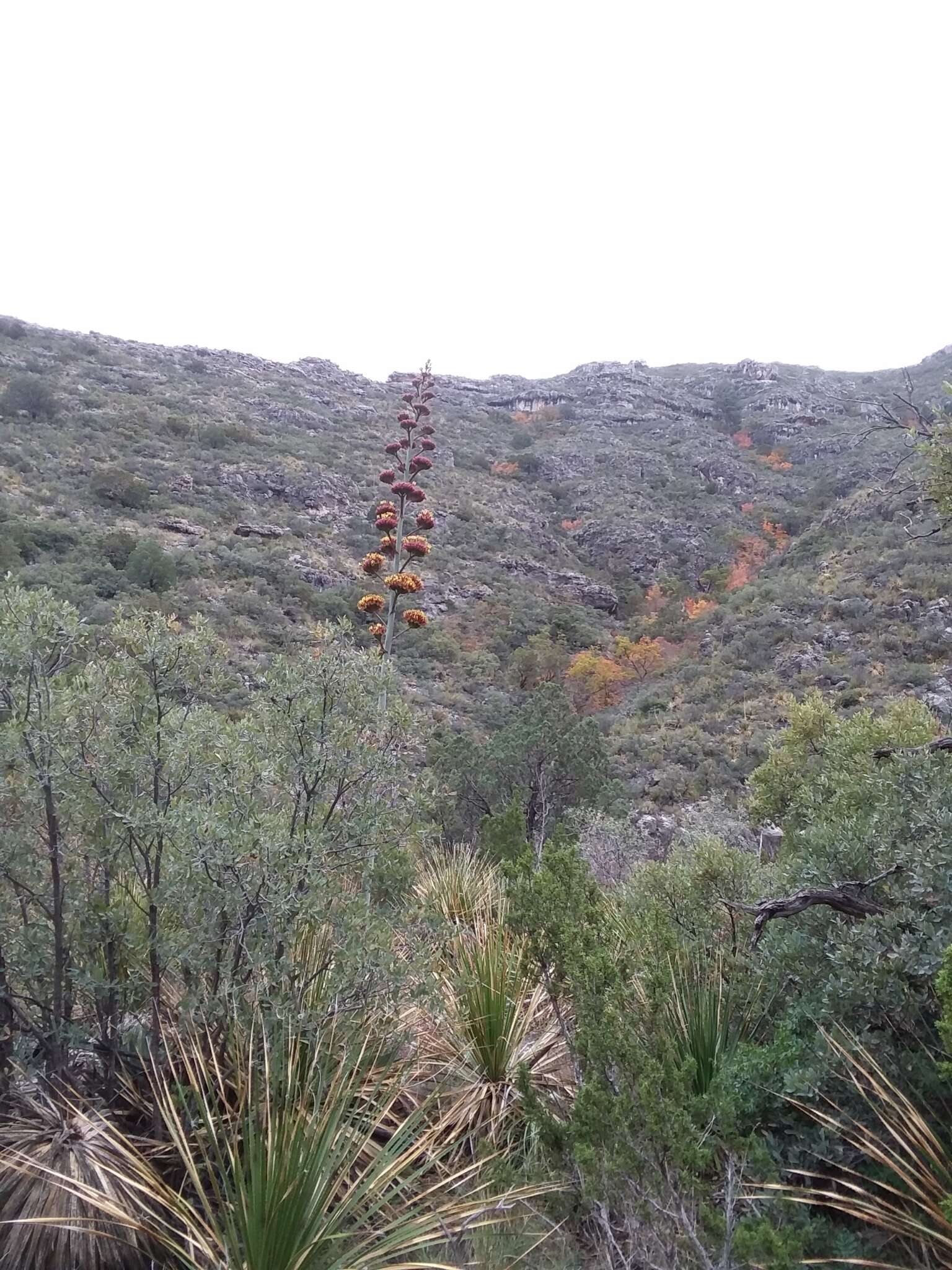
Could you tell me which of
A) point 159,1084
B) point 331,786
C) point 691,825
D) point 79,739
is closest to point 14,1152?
point 159,1084

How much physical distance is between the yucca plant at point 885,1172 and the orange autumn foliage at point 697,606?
2618 centimetres

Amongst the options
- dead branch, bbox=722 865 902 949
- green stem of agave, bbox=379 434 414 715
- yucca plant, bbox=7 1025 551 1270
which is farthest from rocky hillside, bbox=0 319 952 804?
yucca plant, bbox=7 1025 551 1270

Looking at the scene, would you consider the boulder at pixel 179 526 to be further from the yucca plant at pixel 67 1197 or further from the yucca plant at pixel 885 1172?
the yucca plant at pixel 885 1172

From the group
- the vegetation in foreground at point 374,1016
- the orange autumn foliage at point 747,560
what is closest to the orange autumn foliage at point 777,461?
the orange autumn foliage at point 747,560

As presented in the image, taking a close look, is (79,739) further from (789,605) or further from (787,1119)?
(789,605)

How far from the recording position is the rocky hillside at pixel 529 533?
739 inches

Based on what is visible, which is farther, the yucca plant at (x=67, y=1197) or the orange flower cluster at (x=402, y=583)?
the orange flower cluster at (x=402, y=583)

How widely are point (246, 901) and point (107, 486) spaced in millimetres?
25490

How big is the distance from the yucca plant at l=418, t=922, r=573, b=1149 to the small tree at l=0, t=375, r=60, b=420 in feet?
104

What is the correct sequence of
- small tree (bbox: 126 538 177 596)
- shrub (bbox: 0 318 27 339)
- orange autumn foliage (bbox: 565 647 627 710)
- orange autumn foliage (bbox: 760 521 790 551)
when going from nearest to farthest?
1. small tree (bbox: 126 538 177 596)
2. orange autumn foliage (bbox: 565 647 627 710)
3. orange autumn foliage (bbox: 760 521 790 551)
4. shrub (bbox: 0 318 27 339)

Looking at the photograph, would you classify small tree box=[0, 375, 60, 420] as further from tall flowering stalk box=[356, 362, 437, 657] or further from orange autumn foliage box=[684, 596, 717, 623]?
tall flowering stalk box=[356, 362, 437, 657]

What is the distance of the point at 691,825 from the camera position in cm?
1130

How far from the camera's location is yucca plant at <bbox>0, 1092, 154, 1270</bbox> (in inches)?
100

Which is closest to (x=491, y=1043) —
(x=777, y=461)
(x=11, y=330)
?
(x=11, y=330)
